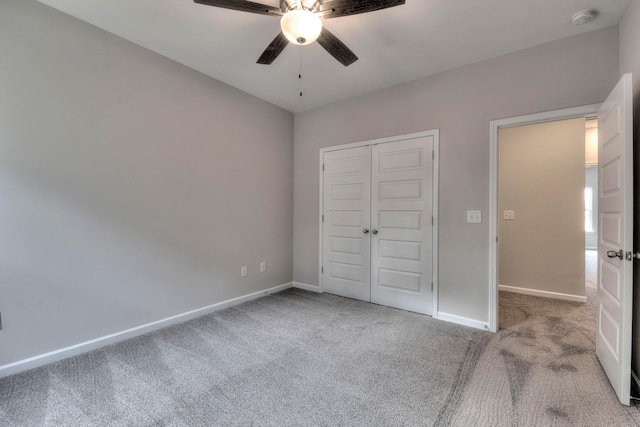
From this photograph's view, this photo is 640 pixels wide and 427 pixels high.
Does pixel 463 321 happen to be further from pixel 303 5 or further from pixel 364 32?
pixel 303 5

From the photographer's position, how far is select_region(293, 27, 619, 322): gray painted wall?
2.33 meters

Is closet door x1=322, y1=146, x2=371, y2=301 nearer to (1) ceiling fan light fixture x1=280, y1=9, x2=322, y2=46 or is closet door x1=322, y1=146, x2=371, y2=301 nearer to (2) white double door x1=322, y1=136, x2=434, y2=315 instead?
(2) white double door x1=322, y1=136, x2=434, y2=315

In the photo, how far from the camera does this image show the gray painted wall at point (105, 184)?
1.97m

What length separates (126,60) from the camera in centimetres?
247

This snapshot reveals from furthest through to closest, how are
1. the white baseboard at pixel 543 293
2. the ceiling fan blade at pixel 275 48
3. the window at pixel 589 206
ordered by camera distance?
the window at pixel 589 206 < the white baseboard at pixel 543 293 < the ceiling fan blade at pixel 275 48

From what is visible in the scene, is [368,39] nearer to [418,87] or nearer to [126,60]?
[418,87]

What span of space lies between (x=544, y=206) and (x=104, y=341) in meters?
5.28

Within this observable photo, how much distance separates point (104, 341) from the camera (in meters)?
2.36

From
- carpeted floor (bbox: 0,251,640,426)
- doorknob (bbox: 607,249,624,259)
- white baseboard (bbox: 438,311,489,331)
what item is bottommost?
carpeted floor (bbox: 0,251,640,426)

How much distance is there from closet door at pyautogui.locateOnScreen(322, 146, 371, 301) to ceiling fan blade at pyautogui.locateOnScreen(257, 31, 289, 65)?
1.76 meters

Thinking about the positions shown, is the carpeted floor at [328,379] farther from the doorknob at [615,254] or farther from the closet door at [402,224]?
the doorknob at [615,254]

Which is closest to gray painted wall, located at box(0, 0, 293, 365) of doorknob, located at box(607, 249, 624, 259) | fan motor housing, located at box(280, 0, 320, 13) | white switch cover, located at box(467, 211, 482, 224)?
fan motor housing, located at box(280, 0, 320, 13)

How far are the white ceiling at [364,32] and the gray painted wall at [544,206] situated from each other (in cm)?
171

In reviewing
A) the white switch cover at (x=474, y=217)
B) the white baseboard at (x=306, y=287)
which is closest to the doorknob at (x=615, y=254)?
the white switch cover at (x=474, y=217)
